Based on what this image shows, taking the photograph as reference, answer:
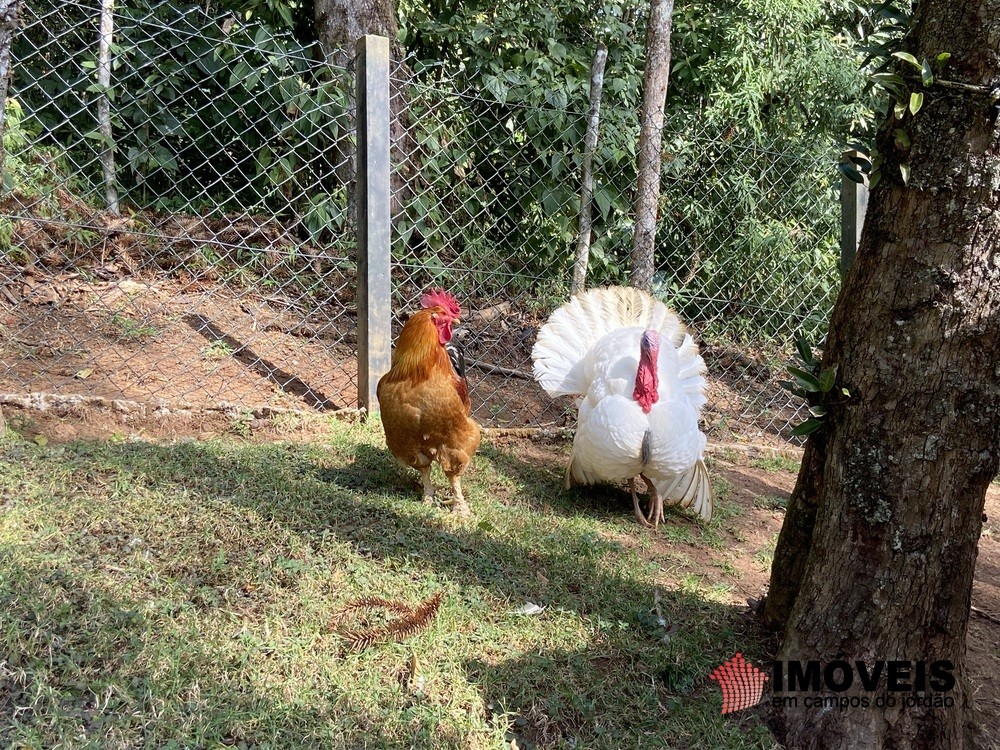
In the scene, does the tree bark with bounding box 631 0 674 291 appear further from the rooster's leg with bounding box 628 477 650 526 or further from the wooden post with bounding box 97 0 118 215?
the wooden post with bounding box 97 0 118 215

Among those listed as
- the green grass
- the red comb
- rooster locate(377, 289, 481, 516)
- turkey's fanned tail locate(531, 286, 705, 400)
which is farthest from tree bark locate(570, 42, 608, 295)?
the green grass

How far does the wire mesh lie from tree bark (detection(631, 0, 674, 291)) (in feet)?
6.86

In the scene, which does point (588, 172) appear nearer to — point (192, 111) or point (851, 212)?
point (851, 212)

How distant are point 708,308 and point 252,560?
4702 mm

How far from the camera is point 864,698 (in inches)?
103

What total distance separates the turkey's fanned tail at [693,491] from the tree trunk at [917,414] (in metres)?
1.73

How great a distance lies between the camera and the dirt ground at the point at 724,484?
145 inches

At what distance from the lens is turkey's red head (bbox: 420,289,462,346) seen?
4.25 m

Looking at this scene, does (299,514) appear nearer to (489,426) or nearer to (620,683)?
(620,683)

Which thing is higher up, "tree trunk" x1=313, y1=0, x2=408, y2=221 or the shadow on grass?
"tree trunk" x1=313, y1=0, x2=408, y2=221

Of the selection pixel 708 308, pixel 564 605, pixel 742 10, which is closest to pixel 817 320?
pixel 708 308

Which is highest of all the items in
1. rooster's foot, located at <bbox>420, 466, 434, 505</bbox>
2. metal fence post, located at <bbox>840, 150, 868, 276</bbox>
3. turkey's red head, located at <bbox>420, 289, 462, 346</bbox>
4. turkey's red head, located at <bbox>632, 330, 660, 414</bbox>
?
metal fence post, located at <bbox>840, 150, 868, 276</bbox>
